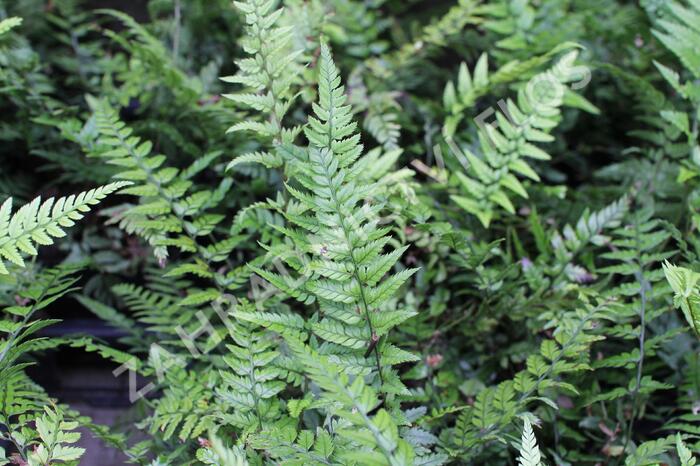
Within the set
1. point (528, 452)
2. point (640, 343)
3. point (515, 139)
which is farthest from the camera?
point (515, 139)

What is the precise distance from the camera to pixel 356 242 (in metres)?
1.19

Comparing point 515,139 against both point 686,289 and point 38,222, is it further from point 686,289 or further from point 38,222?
point 38,222

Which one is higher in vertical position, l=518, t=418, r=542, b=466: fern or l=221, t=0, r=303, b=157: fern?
l=221, t=0, r=303, b=157: fern

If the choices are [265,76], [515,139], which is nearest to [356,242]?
[265,76]

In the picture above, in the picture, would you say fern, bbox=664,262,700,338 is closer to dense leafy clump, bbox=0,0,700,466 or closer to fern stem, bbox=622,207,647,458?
dense leafy clump, bbox=0,0,700,466

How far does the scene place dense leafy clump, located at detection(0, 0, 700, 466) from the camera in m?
1.23

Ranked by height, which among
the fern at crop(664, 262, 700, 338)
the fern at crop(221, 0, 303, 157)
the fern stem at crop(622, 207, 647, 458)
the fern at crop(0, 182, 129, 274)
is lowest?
the fern stem at crop(622, 207, 647, 458)

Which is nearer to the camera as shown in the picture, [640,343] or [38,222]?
[38,222]

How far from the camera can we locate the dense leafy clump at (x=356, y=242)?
1.23 metres

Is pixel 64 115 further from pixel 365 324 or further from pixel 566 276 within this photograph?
pixel 566 276

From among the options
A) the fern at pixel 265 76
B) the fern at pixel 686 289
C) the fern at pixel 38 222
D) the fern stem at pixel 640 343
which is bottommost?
the fern stem at pixel 640 343

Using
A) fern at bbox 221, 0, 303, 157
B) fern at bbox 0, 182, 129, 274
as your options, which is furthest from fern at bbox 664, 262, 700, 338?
fern at bbox 0, 182, 129, 274

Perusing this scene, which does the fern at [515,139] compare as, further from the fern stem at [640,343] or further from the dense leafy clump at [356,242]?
the fern stem at [640,343]

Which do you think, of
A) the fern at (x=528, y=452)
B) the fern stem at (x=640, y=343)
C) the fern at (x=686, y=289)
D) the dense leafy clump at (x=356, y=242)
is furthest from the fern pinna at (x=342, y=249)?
the fern stem at (x=640, y=343)
